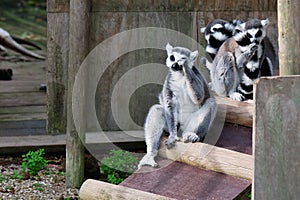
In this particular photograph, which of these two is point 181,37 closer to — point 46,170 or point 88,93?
point 88,93

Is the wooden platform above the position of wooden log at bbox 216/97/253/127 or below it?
below

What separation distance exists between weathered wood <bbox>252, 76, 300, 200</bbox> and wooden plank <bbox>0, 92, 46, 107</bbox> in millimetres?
4480

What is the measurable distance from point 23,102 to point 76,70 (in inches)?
108

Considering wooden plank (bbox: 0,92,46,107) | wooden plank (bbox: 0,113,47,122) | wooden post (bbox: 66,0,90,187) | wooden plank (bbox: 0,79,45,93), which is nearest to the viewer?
wooden post (bbox: 66,0,90,187)

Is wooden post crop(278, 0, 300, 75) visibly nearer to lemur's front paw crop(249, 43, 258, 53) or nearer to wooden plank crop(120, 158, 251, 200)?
wooden plank crop(120, 158, 251, 200)

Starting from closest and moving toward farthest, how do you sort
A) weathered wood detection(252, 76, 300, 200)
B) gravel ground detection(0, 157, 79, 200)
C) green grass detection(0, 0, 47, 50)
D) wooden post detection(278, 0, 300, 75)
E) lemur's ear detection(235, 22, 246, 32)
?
1. weathered wood detection(252, 76, 300, 200)
2. wooden post detection(278, 0, 300, 75)
3. gravel ground detection(0, 157, 79, 200)
4. lemur's ear detection(235, 22, 246, 32)
5. green grass detection(0, 0, 47, 50)

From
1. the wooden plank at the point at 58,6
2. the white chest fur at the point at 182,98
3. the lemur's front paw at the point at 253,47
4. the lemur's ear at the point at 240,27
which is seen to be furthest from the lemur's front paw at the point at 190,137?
the wooden plank at the point at 58,6

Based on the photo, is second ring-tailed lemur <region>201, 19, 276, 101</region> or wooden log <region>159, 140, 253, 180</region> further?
second ring-tailed lemur <region>201, 19, 276, 101</region>

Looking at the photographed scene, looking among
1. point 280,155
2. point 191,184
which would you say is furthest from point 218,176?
point 280,155

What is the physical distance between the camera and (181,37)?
5703 mm

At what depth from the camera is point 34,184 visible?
4.96 m

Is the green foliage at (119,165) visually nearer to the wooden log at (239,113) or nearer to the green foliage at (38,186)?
the green foliage at (38,186)

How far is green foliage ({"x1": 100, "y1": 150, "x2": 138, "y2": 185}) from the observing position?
5.09m

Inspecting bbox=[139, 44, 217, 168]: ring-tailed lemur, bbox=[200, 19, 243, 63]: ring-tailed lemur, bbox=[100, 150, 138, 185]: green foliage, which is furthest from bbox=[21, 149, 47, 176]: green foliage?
bbox=[200, 19, 243, 63]: ring-tailed lemur
